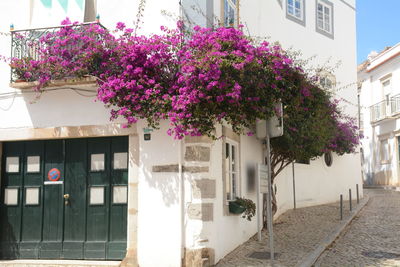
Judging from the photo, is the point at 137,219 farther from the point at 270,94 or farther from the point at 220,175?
the point at 270,94

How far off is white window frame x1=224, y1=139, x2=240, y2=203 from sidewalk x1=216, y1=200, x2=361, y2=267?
3.57ft

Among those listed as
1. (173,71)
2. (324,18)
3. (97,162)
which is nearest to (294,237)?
(97,162)

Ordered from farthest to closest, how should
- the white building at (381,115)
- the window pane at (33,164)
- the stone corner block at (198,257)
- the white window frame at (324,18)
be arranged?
the white building at (381,115) < the white window frame at (324,18) < the window pane at (33,164) < the stone corner block at (198,257)

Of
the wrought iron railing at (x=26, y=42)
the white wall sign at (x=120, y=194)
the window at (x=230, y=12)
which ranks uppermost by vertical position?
the window at (x=230, y=12)

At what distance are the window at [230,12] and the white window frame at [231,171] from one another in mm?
2498

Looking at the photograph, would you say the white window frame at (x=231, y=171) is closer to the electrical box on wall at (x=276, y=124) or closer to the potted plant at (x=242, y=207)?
the potted plant at (x=242, y=207)

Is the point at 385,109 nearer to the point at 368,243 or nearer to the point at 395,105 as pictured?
the point at 395,105

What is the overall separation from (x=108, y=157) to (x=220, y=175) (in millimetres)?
2056

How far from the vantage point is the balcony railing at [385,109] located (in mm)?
23938

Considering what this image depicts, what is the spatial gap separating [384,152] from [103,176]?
2141 centimetres

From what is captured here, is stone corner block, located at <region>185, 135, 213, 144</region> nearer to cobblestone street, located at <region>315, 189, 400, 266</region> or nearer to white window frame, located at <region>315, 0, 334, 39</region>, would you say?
cobblestone street, located at <region>315, 189, 400, 266</region>

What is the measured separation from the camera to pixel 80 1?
27.7 feet

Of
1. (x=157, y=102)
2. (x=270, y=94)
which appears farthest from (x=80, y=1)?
(x=270, y=94)

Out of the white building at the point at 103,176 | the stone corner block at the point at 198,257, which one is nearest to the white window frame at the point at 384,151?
the white building at the point at 103,176
